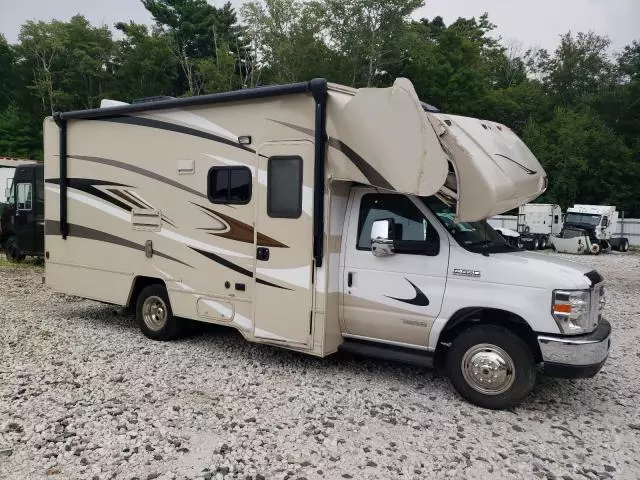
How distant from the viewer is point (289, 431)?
482 centimetres

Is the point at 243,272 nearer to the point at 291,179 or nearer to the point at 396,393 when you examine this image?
the point at 291,179

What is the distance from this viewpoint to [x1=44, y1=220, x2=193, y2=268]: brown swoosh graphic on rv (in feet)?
24.5

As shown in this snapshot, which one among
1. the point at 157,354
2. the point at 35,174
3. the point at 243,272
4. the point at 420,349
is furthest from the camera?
the point at 35,174

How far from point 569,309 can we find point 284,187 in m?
3.07

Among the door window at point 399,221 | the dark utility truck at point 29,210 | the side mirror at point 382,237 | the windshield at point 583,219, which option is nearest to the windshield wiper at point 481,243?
the door window at point 399,221

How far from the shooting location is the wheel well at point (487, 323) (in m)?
5.29

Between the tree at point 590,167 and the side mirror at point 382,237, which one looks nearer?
the side mirror at point 382,237

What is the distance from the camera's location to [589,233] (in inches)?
1054

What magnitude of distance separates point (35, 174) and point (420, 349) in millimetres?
12491

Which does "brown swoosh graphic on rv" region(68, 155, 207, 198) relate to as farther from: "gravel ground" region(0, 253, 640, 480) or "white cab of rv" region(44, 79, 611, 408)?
"gravel ground" region(0, 253, 640, 480)

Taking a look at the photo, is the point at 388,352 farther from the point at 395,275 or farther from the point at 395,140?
the point at 395,140

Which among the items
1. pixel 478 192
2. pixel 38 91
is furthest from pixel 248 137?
pixel 38 91

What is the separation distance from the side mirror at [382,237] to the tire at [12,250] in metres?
13.1

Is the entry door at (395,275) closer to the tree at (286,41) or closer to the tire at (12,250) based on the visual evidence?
the tire at (12,250)
